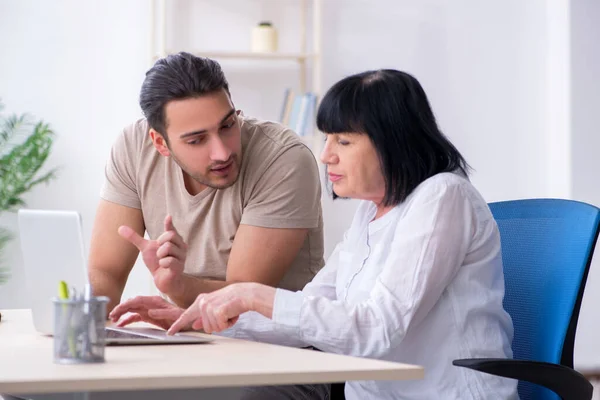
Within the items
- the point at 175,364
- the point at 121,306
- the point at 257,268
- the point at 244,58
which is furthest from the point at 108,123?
the point at 175,364

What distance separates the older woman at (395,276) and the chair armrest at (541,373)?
11cm

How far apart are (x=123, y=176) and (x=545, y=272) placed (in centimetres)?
119

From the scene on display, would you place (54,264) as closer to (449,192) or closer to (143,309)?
(143,309)

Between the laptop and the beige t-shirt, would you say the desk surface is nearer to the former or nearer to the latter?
the laptop

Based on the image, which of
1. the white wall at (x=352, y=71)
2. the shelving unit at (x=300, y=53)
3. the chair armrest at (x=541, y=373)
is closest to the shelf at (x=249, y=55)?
the shelving unit at (x=300, y=53)

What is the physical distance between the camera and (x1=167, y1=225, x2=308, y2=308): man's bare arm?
2121 millimetres

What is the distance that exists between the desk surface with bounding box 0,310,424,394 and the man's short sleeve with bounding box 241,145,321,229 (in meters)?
0.79

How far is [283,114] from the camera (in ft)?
14.0

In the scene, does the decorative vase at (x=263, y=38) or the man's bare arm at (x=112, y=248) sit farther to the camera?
the decorative vase at (x=263, y=38)

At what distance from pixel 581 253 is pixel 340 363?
63 centimetres

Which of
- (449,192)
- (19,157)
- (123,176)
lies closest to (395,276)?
(449,192)

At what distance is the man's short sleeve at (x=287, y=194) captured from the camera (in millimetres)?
2186

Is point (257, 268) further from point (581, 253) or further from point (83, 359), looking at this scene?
point (83, 359)

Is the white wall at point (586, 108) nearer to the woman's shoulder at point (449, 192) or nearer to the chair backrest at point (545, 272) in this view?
the chair backrest at point (545, 272)
